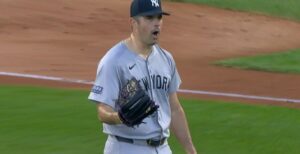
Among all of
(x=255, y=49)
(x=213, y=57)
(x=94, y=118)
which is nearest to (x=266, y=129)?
(x=94, y=118)

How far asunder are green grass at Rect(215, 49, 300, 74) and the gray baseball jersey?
12130 mm

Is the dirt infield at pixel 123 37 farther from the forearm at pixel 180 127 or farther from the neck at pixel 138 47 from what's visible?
the neck at pixel 138 47

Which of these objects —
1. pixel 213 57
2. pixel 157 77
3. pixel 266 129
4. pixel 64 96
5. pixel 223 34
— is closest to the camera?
pixel 157 77

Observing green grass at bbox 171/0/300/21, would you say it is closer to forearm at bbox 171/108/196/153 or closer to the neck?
forearm at bbox 171/108/196/153

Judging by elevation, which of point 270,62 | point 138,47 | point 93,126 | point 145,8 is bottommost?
point 270,62

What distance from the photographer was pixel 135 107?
5.32 meters

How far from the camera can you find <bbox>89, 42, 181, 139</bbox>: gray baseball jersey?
18.6 feet

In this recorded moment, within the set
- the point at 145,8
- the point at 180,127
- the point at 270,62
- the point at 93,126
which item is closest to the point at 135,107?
the point at 145,8

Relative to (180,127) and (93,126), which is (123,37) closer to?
(93,126)

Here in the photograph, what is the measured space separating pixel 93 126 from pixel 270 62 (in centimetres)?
889

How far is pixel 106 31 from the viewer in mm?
23516

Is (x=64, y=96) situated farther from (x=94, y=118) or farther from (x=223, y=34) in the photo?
(x=223, y=34)

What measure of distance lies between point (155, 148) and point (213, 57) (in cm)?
1450

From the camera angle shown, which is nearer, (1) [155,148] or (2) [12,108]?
(1) [155,148]
